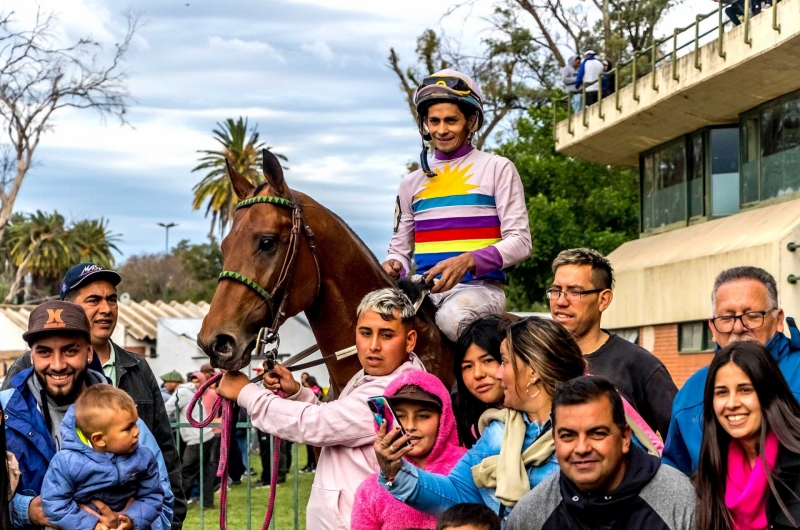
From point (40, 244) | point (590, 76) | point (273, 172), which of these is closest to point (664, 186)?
point (590, 76)

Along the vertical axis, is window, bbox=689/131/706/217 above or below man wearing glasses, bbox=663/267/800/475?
above

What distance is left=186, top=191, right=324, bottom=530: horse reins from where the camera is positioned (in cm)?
483

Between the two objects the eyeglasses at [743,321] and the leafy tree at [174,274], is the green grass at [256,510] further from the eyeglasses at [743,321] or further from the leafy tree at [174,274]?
the leafy tree at [174,274]

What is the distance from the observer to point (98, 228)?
67.8 meters

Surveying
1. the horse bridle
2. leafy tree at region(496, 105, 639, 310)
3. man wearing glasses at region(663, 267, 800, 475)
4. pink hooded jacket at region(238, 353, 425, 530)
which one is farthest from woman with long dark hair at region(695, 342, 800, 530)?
leafy tree at region(496, 105, 639, 310)

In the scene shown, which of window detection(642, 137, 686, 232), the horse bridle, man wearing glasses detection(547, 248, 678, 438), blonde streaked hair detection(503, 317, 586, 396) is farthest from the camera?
window detection(642, 137, 686, 232)

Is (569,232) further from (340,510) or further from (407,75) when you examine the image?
(340,510)

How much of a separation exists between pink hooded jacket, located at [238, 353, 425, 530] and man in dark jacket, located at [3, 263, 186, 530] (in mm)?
1115

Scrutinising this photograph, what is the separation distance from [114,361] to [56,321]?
0.90m

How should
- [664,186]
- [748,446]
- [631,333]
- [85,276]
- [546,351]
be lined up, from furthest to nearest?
[631,333]
[664,186]
[85,276]
[546,351]
[748,446]

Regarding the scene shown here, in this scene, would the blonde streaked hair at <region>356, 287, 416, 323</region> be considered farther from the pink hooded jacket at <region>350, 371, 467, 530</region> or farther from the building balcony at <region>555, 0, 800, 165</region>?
the building balcony at <region>555, 0, 800, 165</region>

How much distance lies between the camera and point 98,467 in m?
4.37

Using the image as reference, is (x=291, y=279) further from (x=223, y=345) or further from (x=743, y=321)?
(x=743, y=321)

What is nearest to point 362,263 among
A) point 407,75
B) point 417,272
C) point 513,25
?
point 417,272
